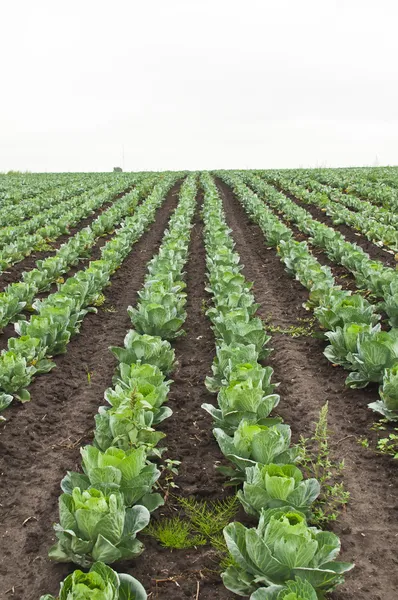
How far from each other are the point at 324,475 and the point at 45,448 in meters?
2.27

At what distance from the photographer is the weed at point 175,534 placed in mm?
3250

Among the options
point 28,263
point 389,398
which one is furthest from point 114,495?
point 28,263

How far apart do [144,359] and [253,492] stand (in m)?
2.29

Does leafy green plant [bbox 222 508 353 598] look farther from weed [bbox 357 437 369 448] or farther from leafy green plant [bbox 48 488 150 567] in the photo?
weed [bbox 357 437 369 448]

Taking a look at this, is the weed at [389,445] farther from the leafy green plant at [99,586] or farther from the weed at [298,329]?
the weed at [298,329]

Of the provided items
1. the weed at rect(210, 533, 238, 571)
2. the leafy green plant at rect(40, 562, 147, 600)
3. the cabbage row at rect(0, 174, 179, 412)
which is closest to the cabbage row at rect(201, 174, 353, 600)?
the weed at rect(210, 533, 238, 571)

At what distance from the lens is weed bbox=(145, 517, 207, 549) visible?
3250mm

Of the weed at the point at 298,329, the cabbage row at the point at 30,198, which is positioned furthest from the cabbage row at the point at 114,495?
the cabbage row at the point at 30,198

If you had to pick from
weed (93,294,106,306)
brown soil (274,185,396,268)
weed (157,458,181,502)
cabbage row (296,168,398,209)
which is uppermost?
cabbage row (296,168,398,209)

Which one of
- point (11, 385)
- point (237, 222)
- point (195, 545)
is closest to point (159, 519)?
point (195, 545)

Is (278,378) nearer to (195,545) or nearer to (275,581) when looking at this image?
(195,545)

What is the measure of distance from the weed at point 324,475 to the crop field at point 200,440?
0.05 ft

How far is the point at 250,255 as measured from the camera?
37.1 feet

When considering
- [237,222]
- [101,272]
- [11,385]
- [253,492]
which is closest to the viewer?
[253,492]
